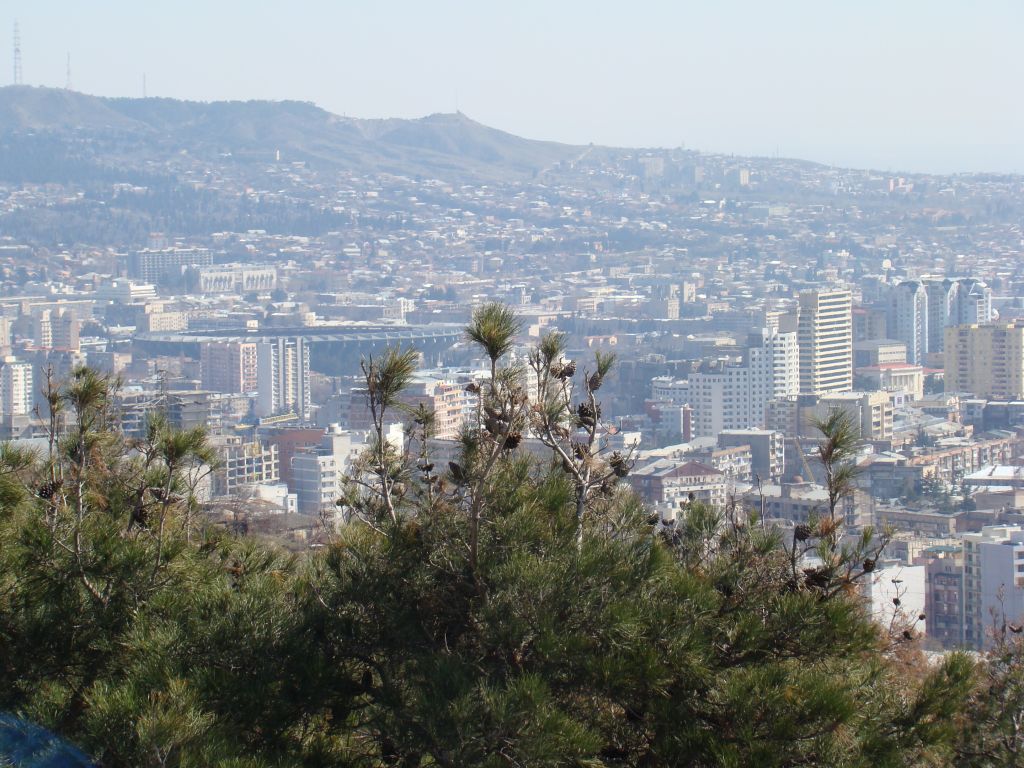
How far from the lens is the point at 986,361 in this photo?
36.5 m

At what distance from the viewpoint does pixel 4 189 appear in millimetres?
78438

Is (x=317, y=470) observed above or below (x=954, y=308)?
below

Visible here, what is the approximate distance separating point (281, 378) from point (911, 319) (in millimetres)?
17089

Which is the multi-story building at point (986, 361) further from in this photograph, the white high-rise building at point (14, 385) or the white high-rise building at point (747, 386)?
the white high-rise building at point (14, 385)

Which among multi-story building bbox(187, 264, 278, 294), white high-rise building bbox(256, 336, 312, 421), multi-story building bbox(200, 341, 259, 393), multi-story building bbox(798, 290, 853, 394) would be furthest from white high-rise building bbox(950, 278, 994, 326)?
multi-story building bbox(187, 264, 278, 294)

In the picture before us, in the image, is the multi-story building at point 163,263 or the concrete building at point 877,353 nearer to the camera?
the concrete building at point 877,353

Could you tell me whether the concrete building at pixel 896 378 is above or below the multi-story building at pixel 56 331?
below

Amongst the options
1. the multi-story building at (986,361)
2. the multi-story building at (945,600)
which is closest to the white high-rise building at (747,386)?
the multi-story building at (986,361)

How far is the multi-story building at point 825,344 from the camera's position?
36.9 meters

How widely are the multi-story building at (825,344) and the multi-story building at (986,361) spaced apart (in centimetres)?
228

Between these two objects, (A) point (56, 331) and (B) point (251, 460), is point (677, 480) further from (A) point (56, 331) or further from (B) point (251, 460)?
(A) point (56, 331)

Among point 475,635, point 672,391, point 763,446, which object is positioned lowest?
point 763,446

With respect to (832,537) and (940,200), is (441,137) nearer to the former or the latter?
(940,200)

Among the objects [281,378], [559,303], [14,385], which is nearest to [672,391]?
[281,378]
